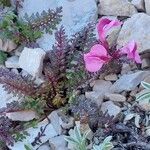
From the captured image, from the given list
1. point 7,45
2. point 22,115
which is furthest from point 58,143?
point 7,45

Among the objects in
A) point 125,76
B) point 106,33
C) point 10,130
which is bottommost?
point 10,130

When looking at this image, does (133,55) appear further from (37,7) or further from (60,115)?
(37,7)

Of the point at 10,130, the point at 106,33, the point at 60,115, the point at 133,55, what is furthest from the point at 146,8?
the point at 10,130

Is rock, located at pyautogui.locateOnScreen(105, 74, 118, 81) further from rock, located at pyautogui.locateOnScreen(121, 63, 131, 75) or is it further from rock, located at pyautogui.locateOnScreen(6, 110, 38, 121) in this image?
rock, located at pyautogui.locateOnScreen(6, 110, 38, 121)

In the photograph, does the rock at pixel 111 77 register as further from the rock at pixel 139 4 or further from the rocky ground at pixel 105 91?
the rock at pixel 139 4

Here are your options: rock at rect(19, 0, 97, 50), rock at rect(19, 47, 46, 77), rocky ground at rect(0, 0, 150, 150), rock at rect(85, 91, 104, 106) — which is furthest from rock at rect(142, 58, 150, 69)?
rock at rect(19, 47, 46, 77)

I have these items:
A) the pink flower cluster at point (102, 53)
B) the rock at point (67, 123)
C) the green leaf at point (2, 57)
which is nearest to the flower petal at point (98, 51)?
the pink flower cluster at point (102, 53)

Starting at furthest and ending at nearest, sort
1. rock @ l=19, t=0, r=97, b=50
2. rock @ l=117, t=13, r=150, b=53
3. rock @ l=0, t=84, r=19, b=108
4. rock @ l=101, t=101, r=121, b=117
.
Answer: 1. rock @ l=19, t=0, r=97, b=50
2. rock @ l=0, t=84, r=19, b=108
3. rock @ l=117, t=13, r=150, b=53
4. rock @ l=101, t=101, r=121, b=117

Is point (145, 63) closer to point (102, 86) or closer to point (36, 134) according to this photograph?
point (102, 86)
